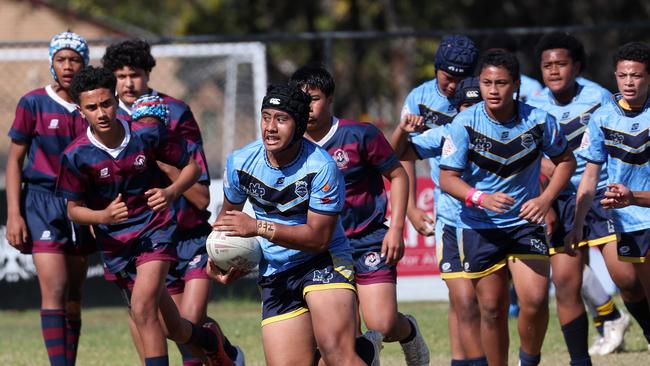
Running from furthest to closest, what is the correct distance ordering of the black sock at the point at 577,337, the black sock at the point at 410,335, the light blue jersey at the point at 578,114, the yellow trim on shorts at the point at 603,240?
the light blue jersey at the point at 578,114, the yellow trim on shorts at the point at 603,240, the black sock at the point at 577,337, the black sock at the point at 410,335

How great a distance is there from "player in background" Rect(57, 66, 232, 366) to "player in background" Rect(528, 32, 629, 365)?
243cm

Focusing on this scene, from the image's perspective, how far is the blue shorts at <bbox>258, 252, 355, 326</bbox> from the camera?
5816 mm

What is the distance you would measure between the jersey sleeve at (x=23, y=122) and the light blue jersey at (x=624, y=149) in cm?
353

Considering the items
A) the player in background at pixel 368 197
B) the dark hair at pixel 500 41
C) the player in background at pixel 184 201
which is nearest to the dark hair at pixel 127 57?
the player in background at pixel 184 201

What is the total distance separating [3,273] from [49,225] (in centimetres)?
502

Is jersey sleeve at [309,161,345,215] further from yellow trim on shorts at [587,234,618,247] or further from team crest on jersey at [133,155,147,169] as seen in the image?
yellow trim on shorts at [587,234,618,247]

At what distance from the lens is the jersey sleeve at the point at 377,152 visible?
671 cm

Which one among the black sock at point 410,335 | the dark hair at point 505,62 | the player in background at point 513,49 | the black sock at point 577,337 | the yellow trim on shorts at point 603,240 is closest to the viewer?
the dark hair at point 505,62

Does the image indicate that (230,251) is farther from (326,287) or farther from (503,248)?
(503,248)

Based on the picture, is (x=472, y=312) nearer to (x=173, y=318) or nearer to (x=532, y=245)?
(x=532, y=245)

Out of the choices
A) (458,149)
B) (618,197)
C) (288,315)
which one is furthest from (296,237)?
(618,197)

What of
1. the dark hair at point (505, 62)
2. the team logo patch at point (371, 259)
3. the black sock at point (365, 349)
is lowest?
the black sock at point (365, 349)

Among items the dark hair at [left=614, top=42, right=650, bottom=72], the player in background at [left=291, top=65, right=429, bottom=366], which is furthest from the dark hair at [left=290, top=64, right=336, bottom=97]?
the dark hair at [left=614, top=42, right=650, bottom=72]

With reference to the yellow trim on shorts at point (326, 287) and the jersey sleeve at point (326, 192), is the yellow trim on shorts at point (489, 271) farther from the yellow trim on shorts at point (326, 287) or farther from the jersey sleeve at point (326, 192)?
the jersey sleeve at point (326, 192)
